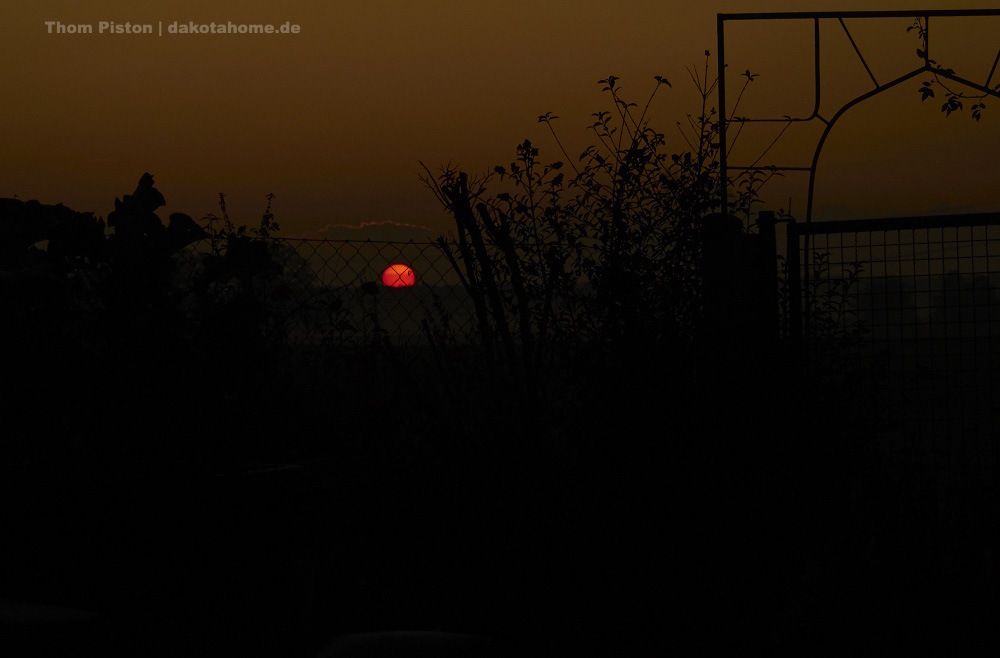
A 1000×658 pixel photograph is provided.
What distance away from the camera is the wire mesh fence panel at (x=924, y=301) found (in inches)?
126

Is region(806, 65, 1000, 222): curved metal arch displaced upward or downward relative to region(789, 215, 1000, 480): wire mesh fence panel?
upward

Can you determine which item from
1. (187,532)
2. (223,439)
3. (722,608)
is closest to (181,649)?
(187,532)

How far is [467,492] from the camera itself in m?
3.36

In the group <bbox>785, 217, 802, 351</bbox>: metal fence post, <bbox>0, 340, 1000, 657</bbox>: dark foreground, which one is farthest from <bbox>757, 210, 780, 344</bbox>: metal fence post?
<bbox>0, 340, 1000, 657</bbox>: dark foreground

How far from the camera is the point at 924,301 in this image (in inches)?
129

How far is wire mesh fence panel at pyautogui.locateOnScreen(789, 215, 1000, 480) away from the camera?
10.5 feet

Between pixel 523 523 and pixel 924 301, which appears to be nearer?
pixel 523 523

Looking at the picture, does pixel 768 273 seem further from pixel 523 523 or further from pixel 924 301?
pixel 523 523

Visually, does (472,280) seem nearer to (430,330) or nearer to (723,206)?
(430,330)

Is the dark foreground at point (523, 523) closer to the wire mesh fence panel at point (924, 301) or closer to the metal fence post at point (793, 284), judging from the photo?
the metal fence post at point (793, 284)

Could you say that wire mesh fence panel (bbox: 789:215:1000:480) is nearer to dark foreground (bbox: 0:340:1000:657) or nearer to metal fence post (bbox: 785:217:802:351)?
metal fence post (bbox: 785:217:802:351)

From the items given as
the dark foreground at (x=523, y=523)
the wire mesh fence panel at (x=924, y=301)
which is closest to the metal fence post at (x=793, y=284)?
the wire mesh fence panel at (x=924, y=301)

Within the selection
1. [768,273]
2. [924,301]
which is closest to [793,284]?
[768,273]

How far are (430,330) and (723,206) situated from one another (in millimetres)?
1361
